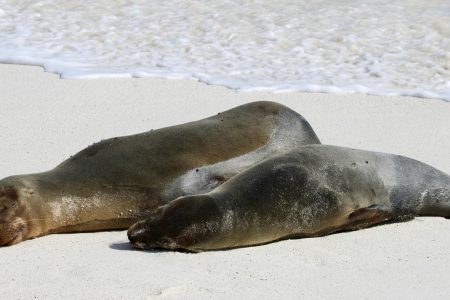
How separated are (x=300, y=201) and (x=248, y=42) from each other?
4.53 metres

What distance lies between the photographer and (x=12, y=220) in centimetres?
433

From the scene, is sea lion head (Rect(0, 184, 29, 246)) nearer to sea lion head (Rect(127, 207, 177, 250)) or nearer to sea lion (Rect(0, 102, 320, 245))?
sea lion (Rect(0, 102, 320, 245))

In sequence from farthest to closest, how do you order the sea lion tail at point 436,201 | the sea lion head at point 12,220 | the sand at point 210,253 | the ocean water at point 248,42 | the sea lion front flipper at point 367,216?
1. the ocean water at point 248,42
2. the sea lion tail at point 436,201
3. the sea lion front flipper at point 367,216
4. the sea lion head at point 12,220
5. the sand at point 210,253

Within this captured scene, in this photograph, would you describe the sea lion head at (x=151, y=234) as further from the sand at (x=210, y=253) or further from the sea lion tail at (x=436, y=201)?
the sea lion tail at (x=436, y=201)

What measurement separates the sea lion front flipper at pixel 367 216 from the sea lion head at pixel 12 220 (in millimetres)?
1455

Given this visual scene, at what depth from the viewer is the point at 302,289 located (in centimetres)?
380

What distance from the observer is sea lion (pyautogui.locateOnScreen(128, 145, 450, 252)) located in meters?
4.18

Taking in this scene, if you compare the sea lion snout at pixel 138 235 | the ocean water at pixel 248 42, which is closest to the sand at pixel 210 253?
the sea lion snout at pixel 138 235

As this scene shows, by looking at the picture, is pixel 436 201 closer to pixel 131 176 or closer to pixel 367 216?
pixel 367 216

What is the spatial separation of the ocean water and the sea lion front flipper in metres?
2.73

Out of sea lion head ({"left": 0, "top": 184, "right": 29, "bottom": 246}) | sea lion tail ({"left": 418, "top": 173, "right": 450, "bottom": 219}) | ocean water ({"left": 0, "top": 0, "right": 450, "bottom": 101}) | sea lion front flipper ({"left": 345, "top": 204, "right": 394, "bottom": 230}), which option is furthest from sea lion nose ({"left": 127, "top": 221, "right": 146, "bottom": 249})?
ocean water ({"left": 0, "top": 0, "right": 450, "bottom": 101})

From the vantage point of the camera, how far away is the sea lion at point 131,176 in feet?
14.4

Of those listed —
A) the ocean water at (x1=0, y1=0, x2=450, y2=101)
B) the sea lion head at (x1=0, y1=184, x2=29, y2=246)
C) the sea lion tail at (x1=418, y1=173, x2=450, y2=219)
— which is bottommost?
the ocean water at (x1=0, y1=0, x2=450, y2=101)

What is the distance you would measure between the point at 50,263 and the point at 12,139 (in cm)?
211
